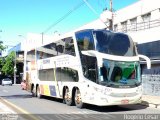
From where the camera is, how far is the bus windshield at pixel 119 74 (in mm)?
16125

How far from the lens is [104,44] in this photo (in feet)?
54.5

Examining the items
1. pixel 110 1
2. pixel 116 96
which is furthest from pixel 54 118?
→ pixel 110 1

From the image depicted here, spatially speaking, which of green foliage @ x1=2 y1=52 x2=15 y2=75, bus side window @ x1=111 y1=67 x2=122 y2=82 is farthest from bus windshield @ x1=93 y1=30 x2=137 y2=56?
green foliage @ x1=2 y1=52 x2=15 y2=75

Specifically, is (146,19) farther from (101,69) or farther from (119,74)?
(101,69)

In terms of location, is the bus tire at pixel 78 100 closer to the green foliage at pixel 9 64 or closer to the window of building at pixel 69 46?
Result: the window of building at pixel 69 46

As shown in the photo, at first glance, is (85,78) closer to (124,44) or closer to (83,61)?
(83,61)

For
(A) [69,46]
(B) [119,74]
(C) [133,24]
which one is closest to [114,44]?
(B) [119,74]

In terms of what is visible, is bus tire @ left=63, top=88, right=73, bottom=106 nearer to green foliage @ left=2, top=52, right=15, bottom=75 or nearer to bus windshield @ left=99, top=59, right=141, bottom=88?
bus windshield @ left=99, top=59, right=141, bottom=88

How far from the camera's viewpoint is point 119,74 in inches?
645

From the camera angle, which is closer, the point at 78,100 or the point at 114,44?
the point at 114,44

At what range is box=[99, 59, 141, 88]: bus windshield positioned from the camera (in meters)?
16.1

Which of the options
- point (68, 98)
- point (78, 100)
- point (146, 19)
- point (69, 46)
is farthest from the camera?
point (146, 19)

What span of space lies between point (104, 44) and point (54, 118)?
4.30m

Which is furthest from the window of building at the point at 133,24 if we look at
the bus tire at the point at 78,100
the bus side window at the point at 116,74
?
the bus side window at the point at 116,74
